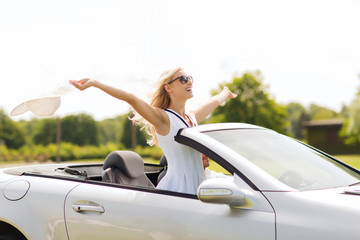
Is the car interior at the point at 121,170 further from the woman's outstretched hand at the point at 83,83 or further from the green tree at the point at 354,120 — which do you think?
the green tree at the point at 354,120

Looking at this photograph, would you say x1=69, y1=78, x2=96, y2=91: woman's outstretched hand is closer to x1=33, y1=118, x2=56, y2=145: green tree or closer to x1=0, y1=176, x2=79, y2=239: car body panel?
x1=0, y1=176, x2=79, y2=239: car body panel

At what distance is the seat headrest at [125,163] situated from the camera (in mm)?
3934

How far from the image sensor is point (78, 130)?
88.6 metres

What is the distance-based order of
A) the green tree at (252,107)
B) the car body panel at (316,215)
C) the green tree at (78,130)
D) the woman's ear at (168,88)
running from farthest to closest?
the green tree at (78,130) < the green tree at (252,107) < the woman's ear at (168,88) < the car body panel at (316,215)

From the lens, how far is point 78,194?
125 inches

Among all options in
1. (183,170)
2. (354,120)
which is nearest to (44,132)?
(354,120)

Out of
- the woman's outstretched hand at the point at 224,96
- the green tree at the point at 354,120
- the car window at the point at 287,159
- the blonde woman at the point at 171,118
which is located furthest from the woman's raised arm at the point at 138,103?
the green tree at the point at 354,120

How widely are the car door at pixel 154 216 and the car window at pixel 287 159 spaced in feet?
1.00

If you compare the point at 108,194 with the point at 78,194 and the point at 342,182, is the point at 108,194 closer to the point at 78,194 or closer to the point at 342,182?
the point at 78,194

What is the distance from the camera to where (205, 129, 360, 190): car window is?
112 inches

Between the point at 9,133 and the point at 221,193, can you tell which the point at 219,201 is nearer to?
the point at 221,193

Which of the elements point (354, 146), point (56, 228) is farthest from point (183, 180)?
point (354, 146)

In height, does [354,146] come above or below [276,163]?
below

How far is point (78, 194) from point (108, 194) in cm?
22
